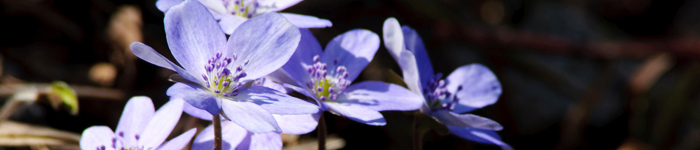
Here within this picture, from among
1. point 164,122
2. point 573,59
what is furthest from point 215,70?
point 573,59

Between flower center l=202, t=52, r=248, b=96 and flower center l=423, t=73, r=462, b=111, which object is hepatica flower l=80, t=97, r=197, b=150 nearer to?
flower center l=202, t=52, r=248, b=96

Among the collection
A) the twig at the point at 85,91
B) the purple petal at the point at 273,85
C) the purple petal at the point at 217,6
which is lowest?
the purple petal at the point at 273,85

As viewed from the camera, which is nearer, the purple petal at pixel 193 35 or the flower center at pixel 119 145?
the purple petal at pixel 193 35

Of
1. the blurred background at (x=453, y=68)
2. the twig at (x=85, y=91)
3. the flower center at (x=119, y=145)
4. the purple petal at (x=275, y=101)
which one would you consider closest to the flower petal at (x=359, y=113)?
the purple petal at (x=275, y=101)

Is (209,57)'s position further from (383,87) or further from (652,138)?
(652,138)

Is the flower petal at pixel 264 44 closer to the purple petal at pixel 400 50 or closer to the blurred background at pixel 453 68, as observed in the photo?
the purple petal at pixel 400 50

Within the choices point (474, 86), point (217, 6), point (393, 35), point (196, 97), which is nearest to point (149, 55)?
point (196, 97)
